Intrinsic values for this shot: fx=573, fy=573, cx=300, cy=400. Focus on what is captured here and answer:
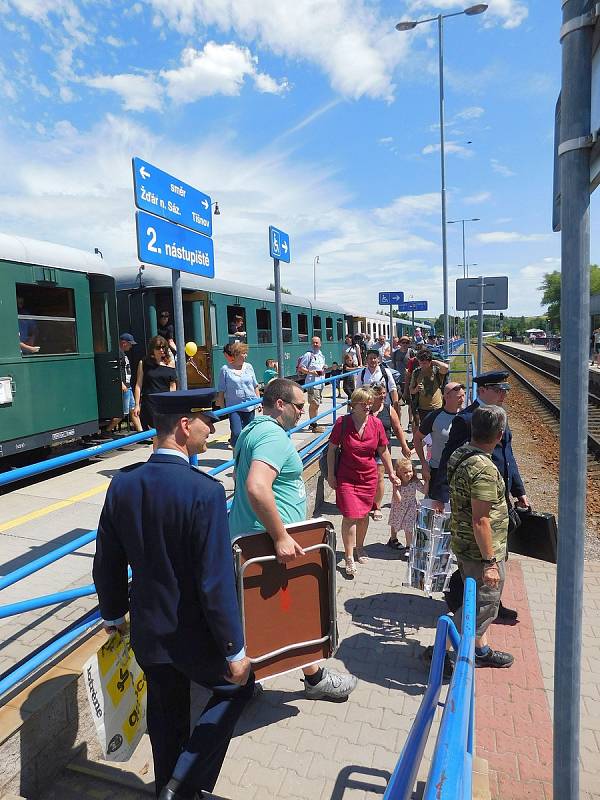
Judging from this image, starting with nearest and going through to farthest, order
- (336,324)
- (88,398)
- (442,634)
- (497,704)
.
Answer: (442,634), (497,704), (88,398), (336,324)

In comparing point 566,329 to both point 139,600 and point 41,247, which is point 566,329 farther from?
point 41,247

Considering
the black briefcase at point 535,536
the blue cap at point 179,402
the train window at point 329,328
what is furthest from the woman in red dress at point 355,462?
the train window at point 329,328

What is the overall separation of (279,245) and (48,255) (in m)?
3.13

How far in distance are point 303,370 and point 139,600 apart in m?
8.35

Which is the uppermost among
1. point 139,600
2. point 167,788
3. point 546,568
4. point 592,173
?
point 592,173

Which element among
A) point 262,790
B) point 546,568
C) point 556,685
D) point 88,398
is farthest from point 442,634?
point 88,398

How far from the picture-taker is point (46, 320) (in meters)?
7.44

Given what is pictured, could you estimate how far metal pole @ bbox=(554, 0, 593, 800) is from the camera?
1628mm

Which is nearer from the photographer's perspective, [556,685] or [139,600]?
[556,685]

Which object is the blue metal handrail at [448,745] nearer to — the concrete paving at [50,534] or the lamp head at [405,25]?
the concrete paving at [50,534]

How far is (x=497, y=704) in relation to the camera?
10.9ft

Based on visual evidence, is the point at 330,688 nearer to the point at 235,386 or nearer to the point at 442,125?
the point at 235,386

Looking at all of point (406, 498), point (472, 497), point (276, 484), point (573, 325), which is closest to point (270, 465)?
point (276, 484)

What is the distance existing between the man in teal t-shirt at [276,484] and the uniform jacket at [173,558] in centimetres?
58
